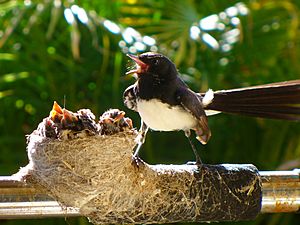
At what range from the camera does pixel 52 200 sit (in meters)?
1.93

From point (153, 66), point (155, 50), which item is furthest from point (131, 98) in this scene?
point (155, 50)

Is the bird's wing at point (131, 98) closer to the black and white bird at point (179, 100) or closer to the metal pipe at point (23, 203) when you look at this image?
the black and white bird at point (179, 100)

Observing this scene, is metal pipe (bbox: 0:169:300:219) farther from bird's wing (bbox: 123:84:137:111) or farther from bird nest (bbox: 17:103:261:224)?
bird's wing (bbox: 123:84:137:111)

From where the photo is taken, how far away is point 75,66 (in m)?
4.02

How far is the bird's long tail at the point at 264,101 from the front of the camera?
238 cm

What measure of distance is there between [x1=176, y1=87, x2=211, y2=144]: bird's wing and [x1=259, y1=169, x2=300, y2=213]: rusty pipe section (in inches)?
17.6

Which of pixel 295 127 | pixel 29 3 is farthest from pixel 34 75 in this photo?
pixel 295 127

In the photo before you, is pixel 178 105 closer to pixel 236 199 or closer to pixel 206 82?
pixel 236 199

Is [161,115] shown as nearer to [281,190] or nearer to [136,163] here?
[136,163]

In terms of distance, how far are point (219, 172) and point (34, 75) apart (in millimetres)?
2139

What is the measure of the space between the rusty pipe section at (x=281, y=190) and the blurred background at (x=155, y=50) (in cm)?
167

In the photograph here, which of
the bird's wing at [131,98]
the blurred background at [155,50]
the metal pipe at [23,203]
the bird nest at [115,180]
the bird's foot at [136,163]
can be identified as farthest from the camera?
the blurred background at [155,50]

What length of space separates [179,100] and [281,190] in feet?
1.95

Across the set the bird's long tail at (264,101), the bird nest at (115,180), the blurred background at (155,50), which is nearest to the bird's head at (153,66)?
the bird's long tail at (264,101)
